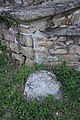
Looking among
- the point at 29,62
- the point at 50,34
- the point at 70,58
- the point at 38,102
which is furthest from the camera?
the point at 29,62

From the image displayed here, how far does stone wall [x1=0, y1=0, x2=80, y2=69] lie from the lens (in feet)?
13.1

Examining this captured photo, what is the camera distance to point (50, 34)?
13.3 feet

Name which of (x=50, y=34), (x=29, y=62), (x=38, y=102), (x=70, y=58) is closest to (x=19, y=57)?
(x=29, y=62)

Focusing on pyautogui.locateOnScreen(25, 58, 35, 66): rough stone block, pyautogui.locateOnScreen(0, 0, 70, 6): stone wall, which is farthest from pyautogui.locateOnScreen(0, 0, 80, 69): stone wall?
pyautogui.locateOnScreen(0, 0, 70, 6): stone wall

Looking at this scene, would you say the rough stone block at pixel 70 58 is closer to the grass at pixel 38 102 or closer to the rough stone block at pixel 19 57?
the grass at pixel 38 102

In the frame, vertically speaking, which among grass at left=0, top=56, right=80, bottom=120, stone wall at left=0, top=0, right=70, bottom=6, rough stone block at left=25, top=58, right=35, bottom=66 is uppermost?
stone wall at left=0, top=0, right=70, bottom=6

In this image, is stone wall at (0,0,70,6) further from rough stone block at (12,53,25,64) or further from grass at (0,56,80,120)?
grass at (0,56,80,120)

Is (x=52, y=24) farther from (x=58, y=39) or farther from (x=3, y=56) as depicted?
(x=3, y=56)

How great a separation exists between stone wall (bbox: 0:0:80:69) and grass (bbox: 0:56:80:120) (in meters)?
0.14

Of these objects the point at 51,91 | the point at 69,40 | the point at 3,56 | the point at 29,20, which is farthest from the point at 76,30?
the point at 3,56

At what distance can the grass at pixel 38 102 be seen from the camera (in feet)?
12.2

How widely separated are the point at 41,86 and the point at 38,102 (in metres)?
0.22

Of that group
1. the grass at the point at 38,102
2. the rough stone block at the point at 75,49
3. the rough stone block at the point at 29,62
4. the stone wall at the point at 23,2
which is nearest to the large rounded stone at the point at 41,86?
the grass at the point at 38,102

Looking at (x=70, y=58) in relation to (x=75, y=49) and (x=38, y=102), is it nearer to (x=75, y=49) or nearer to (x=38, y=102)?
(x=75, y=49)
